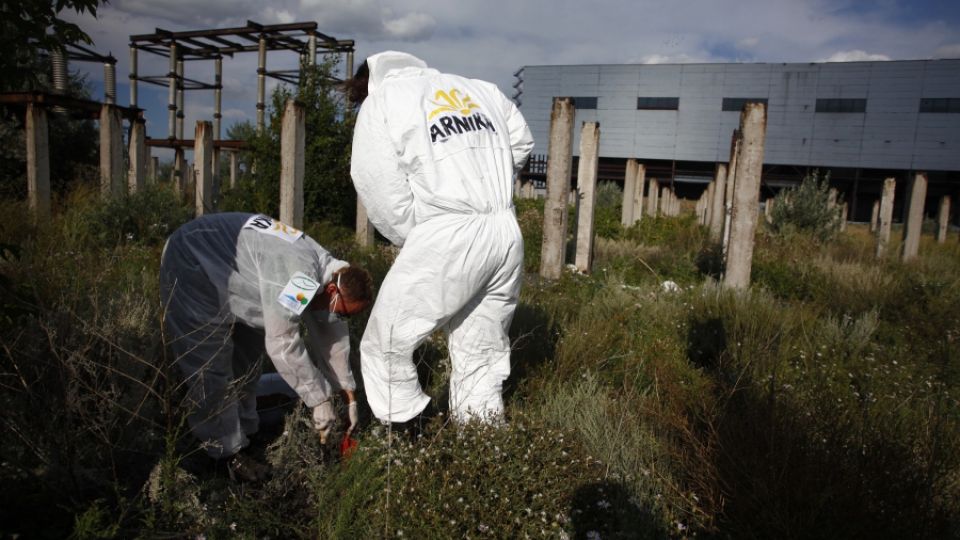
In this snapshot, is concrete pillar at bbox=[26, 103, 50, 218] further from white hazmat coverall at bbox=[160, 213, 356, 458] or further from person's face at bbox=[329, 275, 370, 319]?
person's face at bbox=[329, 275, 370, 319]

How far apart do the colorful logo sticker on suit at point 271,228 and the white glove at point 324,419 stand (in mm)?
845

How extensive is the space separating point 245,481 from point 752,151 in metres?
6.34

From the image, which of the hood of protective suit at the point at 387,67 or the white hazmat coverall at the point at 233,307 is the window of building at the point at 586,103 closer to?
the hood of protective suit at the point at 387,67

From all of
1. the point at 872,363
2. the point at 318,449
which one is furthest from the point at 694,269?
the point at 318,449

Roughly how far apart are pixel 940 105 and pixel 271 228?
134 feet

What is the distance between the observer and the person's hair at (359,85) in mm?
3245

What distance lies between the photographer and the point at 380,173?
290cm

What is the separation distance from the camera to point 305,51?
63.1ft

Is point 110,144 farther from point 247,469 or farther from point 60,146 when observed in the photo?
point 247,469

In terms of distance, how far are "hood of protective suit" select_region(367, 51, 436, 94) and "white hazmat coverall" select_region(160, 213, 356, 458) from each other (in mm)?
899

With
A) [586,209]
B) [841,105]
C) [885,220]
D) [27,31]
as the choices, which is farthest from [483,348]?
[841,105]

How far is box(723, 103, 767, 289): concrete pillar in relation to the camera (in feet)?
22.7

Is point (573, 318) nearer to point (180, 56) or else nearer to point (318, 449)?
point (318, 449)

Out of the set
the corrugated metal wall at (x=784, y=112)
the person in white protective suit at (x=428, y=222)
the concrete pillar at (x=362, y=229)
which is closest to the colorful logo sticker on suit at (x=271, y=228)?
the person in white protective suit at (x=428, y=222)
